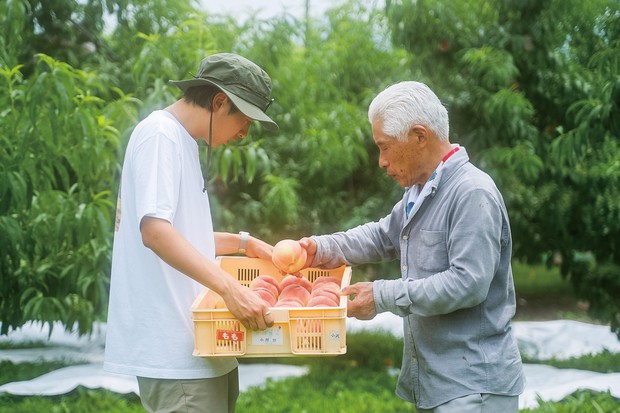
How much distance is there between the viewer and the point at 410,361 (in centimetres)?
231

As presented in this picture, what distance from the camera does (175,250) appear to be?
80.0 inches

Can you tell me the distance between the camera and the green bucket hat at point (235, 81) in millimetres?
2217

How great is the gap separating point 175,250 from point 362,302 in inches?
20.4

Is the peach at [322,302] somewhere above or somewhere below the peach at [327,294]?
below

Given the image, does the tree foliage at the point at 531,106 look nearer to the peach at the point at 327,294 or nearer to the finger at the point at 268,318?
the peach at the point at 327,294

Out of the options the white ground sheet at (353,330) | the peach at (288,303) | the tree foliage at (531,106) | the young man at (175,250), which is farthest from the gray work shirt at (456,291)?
the tree foliage at (531,106)

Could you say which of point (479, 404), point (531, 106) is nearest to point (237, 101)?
point (479, 404)

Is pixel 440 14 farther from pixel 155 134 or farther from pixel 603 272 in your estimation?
pixel 155 134

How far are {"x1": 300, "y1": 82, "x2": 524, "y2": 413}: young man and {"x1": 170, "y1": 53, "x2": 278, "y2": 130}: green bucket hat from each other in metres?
0.33

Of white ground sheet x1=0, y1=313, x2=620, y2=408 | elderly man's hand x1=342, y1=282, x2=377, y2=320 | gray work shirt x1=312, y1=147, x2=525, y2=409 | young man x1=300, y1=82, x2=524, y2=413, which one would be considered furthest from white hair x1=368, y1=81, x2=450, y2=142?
white ground sheet x1=0, y1=313, x2=620, y2=408

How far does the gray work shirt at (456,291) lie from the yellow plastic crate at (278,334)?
0.19m

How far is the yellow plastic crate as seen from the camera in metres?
2.05

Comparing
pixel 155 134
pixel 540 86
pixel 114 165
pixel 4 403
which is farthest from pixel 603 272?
pixel 155 134

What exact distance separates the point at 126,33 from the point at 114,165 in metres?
1.30
